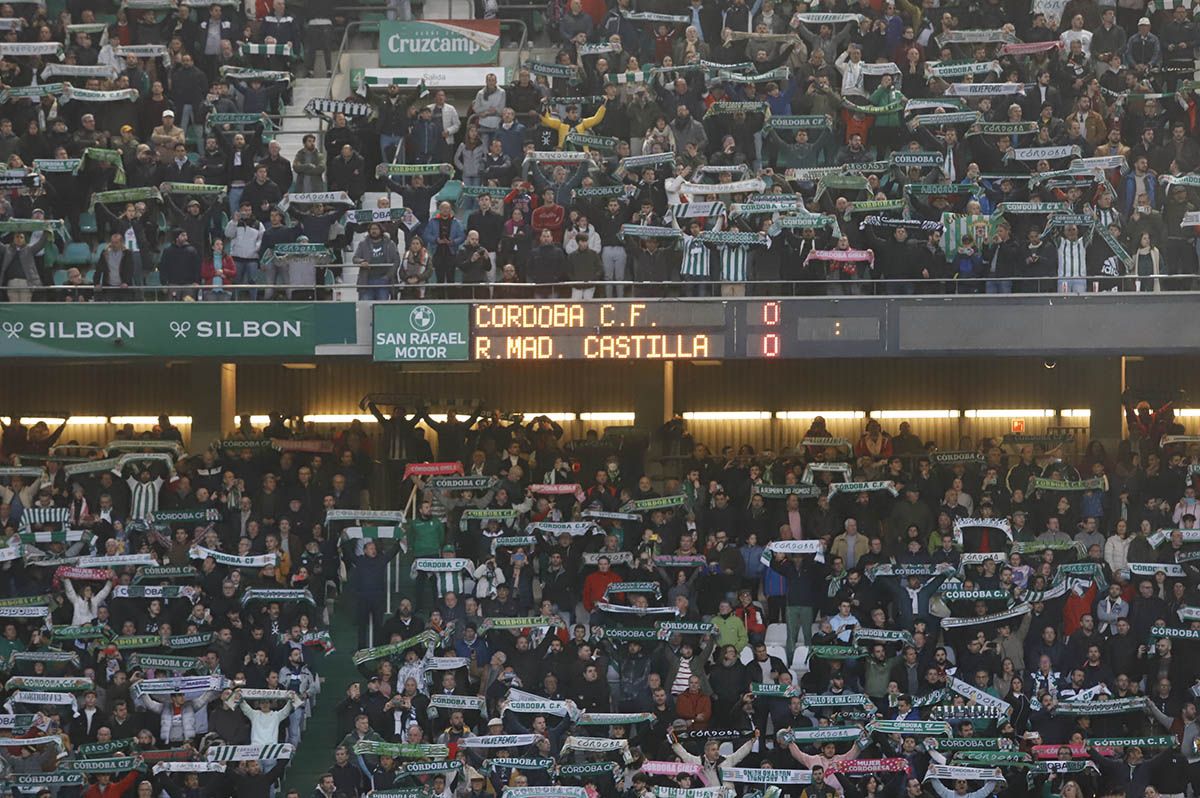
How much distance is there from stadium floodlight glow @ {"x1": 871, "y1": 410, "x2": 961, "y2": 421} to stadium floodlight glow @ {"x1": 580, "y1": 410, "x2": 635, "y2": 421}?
12.2 feet

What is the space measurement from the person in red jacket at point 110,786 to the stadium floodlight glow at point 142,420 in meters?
10.4

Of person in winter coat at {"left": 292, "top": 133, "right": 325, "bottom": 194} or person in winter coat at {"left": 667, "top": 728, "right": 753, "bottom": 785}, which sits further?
person in winter coat at {"left": 292, "top": 133, "right": 325, "bottom": 194}

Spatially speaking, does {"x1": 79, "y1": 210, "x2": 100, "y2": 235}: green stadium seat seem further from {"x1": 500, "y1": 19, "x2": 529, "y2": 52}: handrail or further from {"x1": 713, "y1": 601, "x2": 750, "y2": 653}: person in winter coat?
{"x1": 713, "y1": 601, "x2": 750, "y2": 653}: person in winter coat

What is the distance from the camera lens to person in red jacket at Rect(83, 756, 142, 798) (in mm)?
21828

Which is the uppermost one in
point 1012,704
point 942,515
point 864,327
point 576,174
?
point 576,174

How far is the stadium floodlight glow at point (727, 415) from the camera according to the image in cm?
3191

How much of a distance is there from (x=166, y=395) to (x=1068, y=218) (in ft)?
46.2

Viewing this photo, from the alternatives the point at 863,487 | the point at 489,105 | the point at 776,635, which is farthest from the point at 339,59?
the point at 776,635

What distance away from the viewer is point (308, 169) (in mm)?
27688

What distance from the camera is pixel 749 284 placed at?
2606 centimetres

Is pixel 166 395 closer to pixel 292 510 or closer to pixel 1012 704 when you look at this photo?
pixel 292 510

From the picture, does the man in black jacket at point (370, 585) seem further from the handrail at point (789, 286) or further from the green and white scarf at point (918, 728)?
the green and white scarf at point (918, 728)

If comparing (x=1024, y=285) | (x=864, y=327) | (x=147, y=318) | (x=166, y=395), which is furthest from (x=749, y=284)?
(x=166, y=395)

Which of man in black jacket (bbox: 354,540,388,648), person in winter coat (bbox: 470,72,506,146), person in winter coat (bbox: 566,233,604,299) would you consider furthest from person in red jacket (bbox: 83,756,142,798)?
person in winter coat (bbox: 470,72,506,146)
